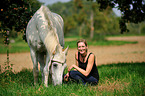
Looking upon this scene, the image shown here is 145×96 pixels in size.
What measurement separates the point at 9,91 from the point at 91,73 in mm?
2110

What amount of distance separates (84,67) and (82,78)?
0.31 m

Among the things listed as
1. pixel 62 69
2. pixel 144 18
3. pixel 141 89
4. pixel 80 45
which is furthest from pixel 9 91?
pixel 144 18

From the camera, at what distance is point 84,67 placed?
4250mm

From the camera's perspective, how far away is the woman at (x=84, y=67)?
4.04m

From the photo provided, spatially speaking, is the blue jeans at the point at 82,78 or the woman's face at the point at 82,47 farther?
the blue jeans at the point at 82,78

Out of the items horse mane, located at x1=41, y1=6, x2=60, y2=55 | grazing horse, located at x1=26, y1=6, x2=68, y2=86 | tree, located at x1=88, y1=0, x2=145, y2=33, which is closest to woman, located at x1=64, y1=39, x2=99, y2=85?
grazing horse, located at x1=26, y1=6, x2=68, y2=86

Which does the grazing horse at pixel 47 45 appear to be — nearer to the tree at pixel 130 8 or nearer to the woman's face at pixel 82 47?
the woman's face at pixel 82 47

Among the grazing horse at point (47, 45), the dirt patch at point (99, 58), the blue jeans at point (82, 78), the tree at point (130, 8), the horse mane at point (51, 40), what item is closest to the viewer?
the grazing horse at point (47, 45)

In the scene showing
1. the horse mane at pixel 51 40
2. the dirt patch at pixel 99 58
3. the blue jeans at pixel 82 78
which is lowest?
the dirt patch at pixel 99 58

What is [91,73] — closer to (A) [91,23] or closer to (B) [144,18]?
(B) [144,18]

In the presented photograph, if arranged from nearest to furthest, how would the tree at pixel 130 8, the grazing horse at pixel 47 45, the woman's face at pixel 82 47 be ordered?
1. the grazing horse at pixel 47 45
2. the woman's face at pixel 82 47
3. the tree at pixel 130 8

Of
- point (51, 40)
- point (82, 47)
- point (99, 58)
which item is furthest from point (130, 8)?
point (99, 58)

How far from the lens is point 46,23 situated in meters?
3.81

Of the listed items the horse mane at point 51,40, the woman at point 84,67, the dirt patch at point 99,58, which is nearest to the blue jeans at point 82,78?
the woman at point 84,67
